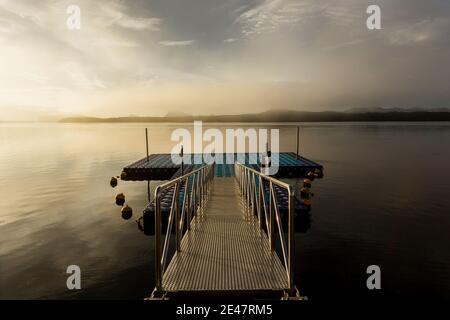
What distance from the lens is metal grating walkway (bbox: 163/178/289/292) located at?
5.01m

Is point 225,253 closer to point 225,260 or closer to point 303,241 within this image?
point 225,260

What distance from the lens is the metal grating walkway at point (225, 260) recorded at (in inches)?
197

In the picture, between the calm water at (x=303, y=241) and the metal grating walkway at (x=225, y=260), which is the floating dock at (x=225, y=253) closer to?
the metal grating walkway at (x=225, y=260)

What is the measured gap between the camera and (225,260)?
19.8 feet

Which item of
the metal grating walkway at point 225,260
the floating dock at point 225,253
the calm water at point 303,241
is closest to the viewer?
the floating dock at point 225,253

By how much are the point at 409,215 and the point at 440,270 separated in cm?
778

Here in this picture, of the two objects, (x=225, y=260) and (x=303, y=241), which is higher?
(x=225, y=260)

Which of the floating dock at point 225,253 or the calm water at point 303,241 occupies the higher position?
the floating dock at point 225,253

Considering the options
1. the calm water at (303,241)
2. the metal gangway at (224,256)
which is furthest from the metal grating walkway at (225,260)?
the calm water at (303,241)

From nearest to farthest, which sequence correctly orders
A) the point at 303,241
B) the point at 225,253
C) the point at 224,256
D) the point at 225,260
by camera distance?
the point at 225,260
the point at 224,256
the point at 225,253
the point at 303,241

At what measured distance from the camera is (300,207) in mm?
14359

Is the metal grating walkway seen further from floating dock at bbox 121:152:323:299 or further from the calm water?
the calm water

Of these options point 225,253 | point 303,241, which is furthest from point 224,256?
point 303,241

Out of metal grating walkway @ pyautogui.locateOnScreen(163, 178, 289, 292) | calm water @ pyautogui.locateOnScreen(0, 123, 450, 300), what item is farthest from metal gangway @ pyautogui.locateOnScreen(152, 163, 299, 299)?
calm water @ pyautogui.locateOnScreen(0, 123, 450, 300)
